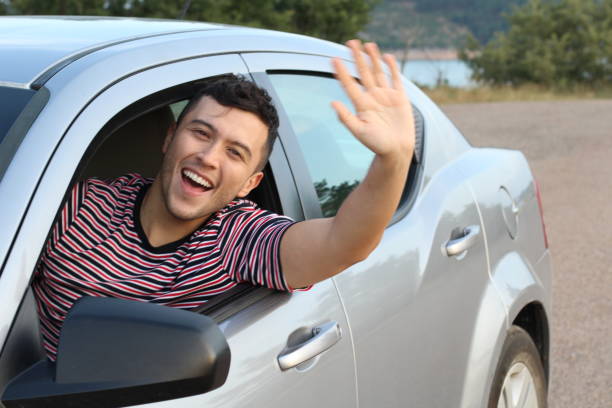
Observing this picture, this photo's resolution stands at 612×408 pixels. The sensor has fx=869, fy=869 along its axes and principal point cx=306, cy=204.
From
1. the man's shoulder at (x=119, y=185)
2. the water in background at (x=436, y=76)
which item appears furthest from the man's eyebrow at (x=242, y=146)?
the water in background at (x=436, y=76)

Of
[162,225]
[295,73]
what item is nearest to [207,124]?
[162,225]

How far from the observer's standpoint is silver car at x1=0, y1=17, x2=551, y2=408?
4.35 ft

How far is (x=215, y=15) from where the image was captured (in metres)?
23.7

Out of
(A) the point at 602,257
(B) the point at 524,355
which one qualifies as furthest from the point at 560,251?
(B) the point at 524,355

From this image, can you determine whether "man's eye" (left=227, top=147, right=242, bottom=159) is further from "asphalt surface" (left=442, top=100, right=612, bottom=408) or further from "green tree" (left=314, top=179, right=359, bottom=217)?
"asphalt surface" (left=442, top=100, right=612, bottom=408)

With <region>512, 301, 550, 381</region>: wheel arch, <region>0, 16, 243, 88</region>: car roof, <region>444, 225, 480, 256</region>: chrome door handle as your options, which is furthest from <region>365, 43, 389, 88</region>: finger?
<region>512, 301, 550, 381</region>: wheel arch

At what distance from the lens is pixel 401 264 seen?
7.56 ft

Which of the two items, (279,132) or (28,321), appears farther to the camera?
(279,132)

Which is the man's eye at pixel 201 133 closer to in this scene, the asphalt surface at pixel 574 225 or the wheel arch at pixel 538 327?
the wheel arch at pixel 538 327

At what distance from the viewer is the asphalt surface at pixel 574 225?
4.59 meters

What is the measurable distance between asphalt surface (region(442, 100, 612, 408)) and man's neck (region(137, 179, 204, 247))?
9.25ft

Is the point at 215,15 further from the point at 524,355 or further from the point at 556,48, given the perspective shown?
the point at 524,355

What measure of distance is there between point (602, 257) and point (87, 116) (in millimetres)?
6054

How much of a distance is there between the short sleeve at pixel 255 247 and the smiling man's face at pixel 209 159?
62 mm
